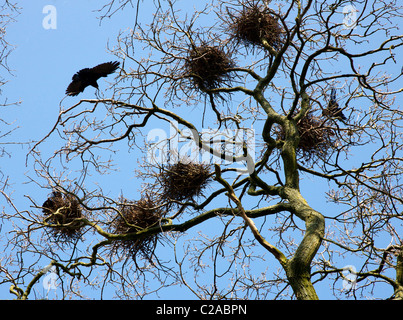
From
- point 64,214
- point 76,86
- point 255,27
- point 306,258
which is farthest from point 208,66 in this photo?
point 306,258

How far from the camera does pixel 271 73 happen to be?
420cm

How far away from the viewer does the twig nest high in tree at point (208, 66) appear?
4.20 meters

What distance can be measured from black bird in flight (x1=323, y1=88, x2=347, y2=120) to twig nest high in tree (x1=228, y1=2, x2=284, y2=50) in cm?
75

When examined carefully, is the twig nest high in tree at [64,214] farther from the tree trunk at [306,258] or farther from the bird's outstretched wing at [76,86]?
the tree trunk at [306,258]

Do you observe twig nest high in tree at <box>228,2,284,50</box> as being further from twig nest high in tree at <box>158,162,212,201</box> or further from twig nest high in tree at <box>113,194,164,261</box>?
twig nest high in tree at <box>113,194,164,261</box>

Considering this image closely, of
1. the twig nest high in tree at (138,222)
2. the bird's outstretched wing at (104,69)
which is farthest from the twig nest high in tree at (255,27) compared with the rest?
the twig nest high in tree at (138,222)

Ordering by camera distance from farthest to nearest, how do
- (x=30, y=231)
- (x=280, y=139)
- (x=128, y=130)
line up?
(x=280, y=139) → (x=128, y=130) → (x=30, y=231)

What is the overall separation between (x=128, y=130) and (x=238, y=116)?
40.9 inches

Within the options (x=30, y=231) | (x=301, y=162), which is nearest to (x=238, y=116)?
(x=301, y=162)

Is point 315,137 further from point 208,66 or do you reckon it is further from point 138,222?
point 138,222

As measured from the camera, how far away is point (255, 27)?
441 cm

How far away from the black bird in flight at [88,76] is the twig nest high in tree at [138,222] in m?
1.03

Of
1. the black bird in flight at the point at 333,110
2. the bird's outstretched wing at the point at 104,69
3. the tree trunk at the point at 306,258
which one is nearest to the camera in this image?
the tree trunk at the point at 306,258
